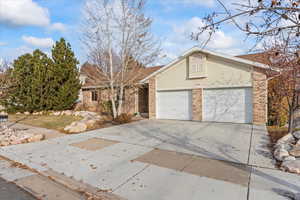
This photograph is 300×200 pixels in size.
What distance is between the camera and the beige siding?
10.1m

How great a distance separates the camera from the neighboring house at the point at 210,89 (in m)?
9.65

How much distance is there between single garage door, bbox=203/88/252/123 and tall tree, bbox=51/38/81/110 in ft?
39.6

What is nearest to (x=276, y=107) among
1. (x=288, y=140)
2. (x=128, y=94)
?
(x=288, y=140)

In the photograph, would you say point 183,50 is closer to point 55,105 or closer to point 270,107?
point 270,107

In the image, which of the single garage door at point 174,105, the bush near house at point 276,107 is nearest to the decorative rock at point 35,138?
the single garage door at point 174,105

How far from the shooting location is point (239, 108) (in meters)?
10.1

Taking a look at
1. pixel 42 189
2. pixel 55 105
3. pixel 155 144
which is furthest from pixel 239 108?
pixel 55 105

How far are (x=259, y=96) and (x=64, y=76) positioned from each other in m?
15.5

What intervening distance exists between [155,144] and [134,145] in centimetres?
76

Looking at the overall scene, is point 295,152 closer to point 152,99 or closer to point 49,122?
point 152,99

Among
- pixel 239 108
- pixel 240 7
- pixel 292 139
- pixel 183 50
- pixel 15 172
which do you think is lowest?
pixel 15 172

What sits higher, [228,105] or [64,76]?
[64,76]

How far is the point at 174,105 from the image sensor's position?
12305 mm

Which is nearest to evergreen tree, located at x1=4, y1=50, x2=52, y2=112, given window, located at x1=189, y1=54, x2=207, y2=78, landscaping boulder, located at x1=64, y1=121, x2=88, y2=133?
landscaping boulder, located at x1=64, y1=121, x2=88, y2=133
